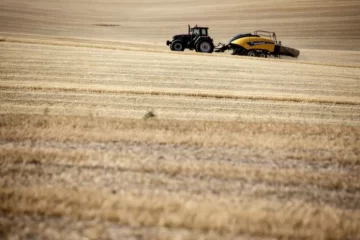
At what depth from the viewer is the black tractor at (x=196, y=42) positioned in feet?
75.4

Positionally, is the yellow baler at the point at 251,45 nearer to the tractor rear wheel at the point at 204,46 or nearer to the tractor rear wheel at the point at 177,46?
the tractor rear wheel at the point at 204,46

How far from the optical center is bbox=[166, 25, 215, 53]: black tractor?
22984 mm

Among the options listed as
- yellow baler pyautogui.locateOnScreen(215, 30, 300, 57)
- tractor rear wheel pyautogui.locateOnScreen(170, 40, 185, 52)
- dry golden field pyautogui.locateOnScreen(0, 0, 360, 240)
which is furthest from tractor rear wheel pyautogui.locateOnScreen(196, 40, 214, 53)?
dry golden field pyautogui.locateOnScreen(0, 0, 360, 240)

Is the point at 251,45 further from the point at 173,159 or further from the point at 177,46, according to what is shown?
the point at 173,159

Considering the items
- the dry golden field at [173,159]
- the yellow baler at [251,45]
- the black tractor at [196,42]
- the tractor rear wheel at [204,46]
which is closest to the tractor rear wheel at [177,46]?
the black tractor at [196,42]

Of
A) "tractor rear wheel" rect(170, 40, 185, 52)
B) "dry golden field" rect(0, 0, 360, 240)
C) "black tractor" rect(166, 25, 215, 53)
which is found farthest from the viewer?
"tractor rear wheel" rect(170, 40, 185, 52)

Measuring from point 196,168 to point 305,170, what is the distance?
5.07 feet

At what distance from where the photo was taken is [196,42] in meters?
23.0

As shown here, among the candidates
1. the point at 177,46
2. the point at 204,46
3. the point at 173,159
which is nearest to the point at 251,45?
the point at 204,46

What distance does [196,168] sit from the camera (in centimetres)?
414

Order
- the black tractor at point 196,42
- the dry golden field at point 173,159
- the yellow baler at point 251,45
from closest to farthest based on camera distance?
the dry golden field at point 173,159, the black tractor at point 196,42, the yellow baler at point 251,45

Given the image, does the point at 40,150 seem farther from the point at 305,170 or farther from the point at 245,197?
the point at 305,170

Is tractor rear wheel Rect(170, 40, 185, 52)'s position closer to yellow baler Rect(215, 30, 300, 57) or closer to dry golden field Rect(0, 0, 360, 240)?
yellow baler Rect(215, 30, 300, 57)

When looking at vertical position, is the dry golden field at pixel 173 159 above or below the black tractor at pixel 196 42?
below
